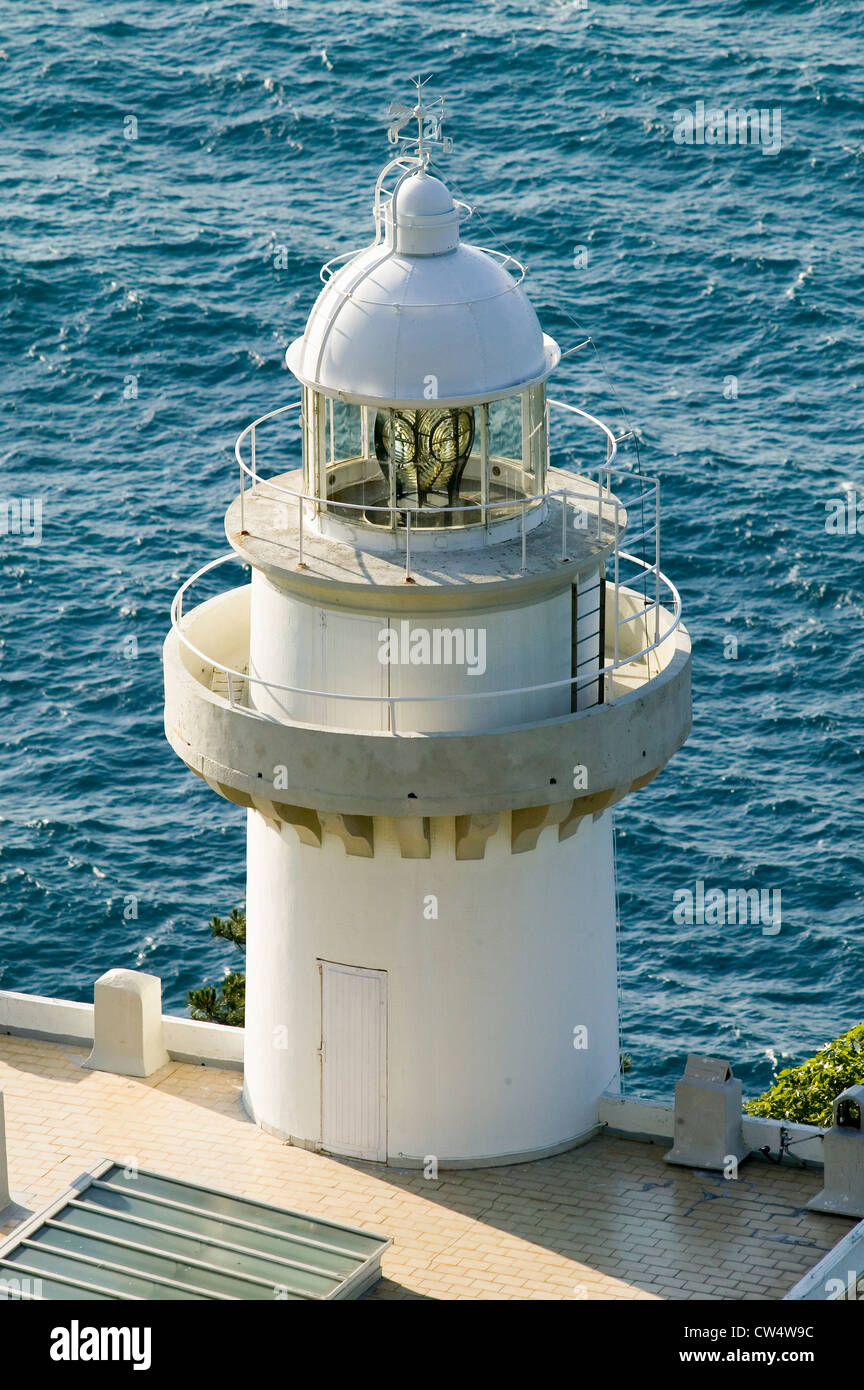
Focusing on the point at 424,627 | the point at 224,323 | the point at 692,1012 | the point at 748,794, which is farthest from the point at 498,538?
the point at 224,323

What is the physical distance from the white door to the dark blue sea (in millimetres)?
37799

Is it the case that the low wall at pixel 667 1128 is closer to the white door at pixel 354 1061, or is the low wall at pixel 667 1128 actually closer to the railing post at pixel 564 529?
the white door at pixel 354 1061

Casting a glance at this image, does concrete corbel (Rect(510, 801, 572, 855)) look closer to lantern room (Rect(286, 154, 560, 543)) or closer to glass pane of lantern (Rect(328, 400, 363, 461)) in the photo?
lantern room (Rect(286, 154, 560, 543))

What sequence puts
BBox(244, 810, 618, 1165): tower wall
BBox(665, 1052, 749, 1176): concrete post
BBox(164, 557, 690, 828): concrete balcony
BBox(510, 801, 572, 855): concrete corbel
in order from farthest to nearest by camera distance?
BBox(665, 1052, 749, 1176): concrete post < BBox(244, 810, 618, 1165): tower wall < BBox(510, 801, 572, 855): concrete corbel < BBox(164, 557, 690, 828): concrete balcony

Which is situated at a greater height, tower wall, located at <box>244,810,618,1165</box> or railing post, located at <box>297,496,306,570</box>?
railing post, located at <box>297,496,306,570</box>

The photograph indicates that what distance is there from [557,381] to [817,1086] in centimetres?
5480

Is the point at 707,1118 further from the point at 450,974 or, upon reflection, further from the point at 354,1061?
the point at 354,1061

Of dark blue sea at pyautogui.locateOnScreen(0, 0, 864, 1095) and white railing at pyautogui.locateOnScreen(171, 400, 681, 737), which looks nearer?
white railing at pyautogui.locateOnScreen(171, 400, 681, 737)

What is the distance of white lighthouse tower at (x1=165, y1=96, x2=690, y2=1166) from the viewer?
31781 mm

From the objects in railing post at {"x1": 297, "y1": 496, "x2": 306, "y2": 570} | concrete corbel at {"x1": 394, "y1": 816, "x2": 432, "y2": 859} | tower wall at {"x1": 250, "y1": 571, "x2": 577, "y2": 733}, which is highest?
railing post at {"x1": 297, "y1": 496, "x2": 306, "y2": 570}

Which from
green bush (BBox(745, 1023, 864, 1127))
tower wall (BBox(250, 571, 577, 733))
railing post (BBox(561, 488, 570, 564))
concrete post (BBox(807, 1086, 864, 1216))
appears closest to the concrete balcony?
tower wall (BBox(250, 571, 577, 733))

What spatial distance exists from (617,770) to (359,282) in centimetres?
706

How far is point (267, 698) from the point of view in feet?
111

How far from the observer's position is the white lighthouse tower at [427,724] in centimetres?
3178
